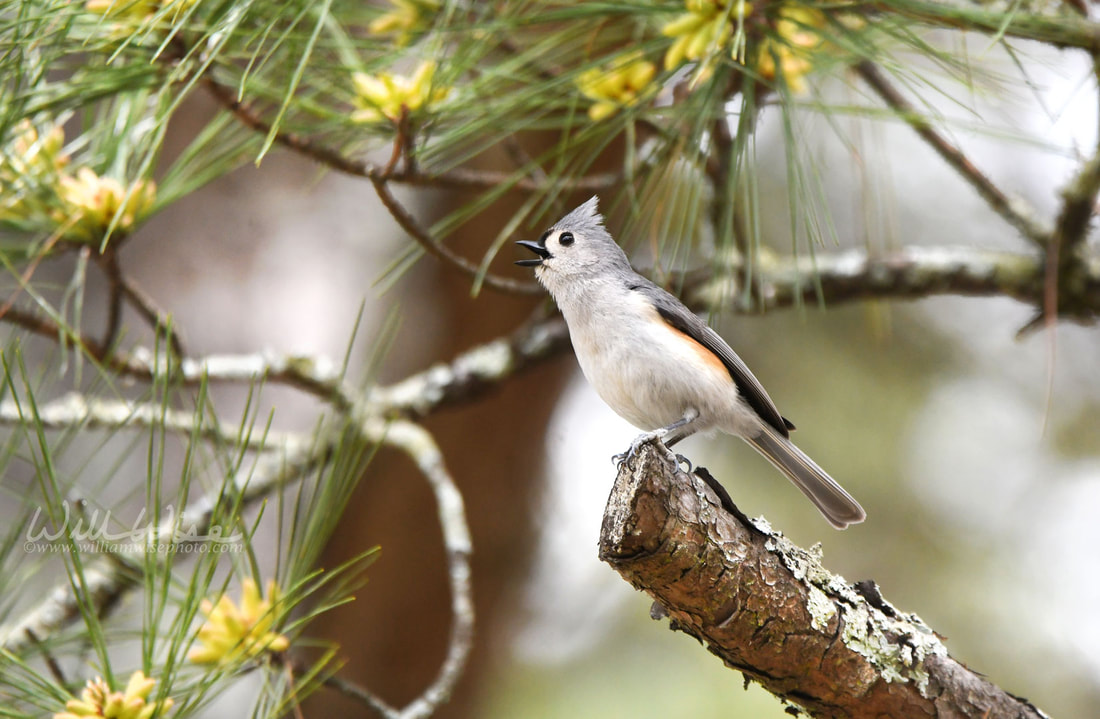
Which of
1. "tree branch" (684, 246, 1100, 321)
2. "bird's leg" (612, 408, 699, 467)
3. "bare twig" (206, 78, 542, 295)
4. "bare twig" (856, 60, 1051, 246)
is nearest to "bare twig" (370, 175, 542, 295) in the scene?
"bare twig" (206, 78, 542, 295)

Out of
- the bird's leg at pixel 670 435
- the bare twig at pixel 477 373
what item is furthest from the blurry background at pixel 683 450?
the bird's leg at pixel 670 435

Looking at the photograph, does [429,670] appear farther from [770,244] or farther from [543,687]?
[770,244]

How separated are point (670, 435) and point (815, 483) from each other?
1.37 ft

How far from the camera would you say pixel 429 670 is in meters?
3.30

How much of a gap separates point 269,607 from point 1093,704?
3337mm

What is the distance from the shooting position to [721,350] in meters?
2.09

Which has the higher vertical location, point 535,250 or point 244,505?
point 535,250

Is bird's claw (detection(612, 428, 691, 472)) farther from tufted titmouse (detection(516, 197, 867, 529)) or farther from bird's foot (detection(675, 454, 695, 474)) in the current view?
tufted titmouse (detection(516, 197, 867, 529))

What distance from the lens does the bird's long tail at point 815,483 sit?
2.21m

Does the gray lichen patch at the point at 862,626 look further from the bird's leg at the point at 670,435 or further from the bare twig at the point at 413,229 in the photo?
the bare twig at the point at 413,229

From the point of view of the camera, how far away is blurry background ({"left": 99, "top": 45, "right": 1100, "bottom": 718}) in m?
3.51

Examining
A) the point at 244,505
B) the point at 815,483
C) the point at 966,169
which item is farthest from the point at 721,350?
the point at 244,505

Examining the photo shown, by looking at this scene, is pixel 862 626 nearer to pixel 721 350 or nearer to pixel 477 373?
pixel 721 350

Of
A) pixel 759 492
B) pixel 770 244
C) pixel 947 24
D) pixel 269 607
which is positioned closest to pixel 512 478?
pixel 759 492
